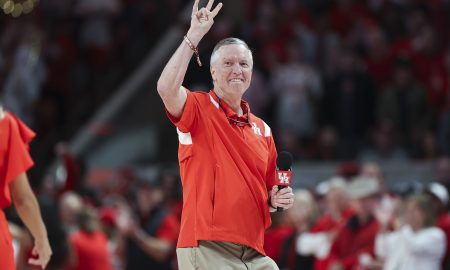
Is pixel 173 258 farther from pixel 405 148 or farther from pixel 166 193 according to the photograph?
pixel 405 148

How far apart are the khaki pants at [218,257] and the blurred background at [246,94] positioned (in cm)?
619

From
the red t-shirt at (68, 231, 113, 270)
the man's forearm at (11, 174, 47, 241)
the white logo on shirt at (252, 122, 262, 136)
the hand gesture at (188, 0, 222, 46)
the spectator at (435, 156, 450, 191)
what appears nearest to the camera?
the hand gesture at (188, 0, 222, 46)

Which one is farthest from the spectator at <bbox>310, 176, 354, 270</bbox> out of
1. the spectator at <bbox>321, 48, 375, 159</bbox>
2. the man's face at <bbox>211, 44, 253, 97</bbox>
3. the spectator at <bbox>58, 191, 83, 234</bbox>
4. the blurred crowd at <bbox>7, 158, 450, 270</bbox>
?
the spectator at <bbox>321, 48, 375, 159</bbox>

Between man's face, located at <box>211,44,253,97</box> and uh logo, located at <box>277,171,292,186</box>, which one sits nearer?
uh logo, located at <box>277,171,292,186</box>

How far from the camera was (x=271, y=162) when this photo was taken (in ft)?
23.1

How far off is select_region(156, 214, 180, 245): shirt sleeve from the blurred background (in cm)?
2

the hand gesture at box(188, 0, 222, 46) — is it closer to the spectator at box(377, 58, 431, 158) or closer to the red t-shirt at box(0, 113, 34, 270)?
the red t-shirt at box(0, 113, 34, 270)

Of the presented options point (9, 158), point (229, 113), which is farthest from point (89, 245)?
point (229, 113)

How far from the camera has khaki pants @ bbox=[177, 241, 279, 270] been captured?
6.54 m

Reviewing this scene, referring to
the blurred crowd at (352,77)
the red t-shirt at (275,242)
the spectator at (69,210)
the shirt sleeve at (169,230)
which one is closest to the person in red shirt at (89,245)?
the spectator at (69,210)

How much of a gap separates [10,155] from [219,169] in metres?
1.64

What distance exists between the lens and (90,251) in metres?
12.1

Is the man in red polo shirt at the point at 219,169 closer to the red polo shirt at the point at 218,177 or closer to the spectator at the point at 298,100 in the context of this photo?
the red polo shirt at the point at 218,177

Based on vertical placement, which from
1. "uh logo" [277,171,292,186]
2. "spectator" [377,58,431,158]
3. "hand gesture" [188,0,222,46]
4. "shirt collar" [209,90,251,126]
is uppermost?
"hand gesture" [188,0,222,46]
